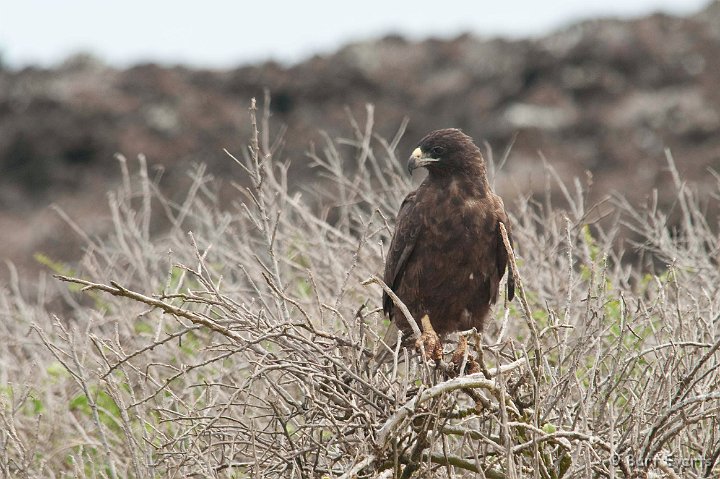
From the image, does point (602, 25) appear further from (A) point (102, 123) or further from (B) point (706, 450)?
(B) point (706, 450)

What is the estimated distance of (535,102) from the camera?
20.5 meters

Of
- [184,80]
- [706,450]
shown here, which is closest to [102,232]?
[184,80]

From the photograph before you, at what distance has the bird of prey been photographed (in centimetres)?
502

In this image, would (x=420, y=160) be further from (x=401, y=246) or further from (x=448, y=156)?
(x=401, y=246)

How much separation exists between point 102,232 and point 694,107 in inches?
414

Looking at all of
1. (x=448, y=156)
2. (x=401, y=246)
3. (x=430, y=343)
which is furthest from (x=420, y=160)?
(x=430, y=343)

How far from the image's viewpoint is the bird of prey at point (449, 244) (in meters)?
5.02

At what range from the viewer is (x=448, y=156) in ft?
17.2

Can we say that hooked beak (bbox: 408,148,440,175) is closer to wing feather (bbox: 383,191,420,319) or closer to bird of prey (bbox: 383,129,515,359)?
bird of prey (bbox: 383,129,515,359)

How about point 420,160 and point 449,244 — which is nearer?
point 449,244

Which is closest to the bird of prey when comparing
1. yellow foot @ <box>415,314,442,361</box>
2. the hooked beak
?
the hooked beak

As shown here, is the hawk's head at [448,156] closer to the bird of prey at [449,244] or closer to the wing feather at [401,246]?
the bird of prey at [449,244]

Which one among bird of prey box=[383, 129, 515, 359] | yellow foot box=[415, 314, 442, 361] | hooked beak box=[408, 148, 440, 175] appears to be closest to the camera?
yellow foot box=[415, 314, 442, 361]

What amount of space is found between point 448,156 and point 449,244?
46 centimetres
